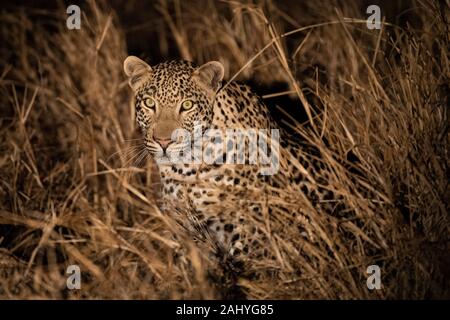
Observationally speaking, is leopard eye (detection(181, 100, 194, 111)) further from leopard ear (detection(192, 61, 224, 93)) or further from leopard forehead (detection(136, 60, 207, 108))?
leopard ear (detection(192, 61, 224, 93))

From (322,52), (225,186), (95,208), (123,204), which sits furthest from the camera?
(322,52)

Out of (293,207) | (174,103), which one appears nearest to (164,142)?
(174,103)

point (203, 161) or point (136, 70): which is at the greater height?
point (136, 70)

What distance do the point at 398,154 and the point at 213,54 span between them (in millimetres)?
3358

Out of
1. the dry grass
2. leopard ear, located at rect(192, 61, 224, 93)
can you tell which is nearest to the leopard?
leopard ear, located at rect(192, 61, 224, 93)

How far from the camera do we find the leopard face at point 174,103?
5652mm

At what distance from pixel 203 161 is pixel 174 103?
0.41 metres

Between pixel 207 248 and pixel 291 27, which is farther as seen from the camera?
pixel 291 27

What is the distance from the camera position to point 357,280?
483cm

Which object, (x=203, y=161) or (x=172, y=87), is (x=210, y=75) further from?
(x=203, y=161)

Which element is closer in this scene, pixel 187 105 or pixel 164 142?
pixel 164 142

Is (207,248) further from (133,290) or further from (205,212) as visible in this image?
(133,290)

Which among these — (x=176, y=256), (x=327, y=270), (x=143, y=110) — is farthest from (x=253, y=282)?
(x=143, y=110)

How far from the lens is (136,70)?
5977 mm
